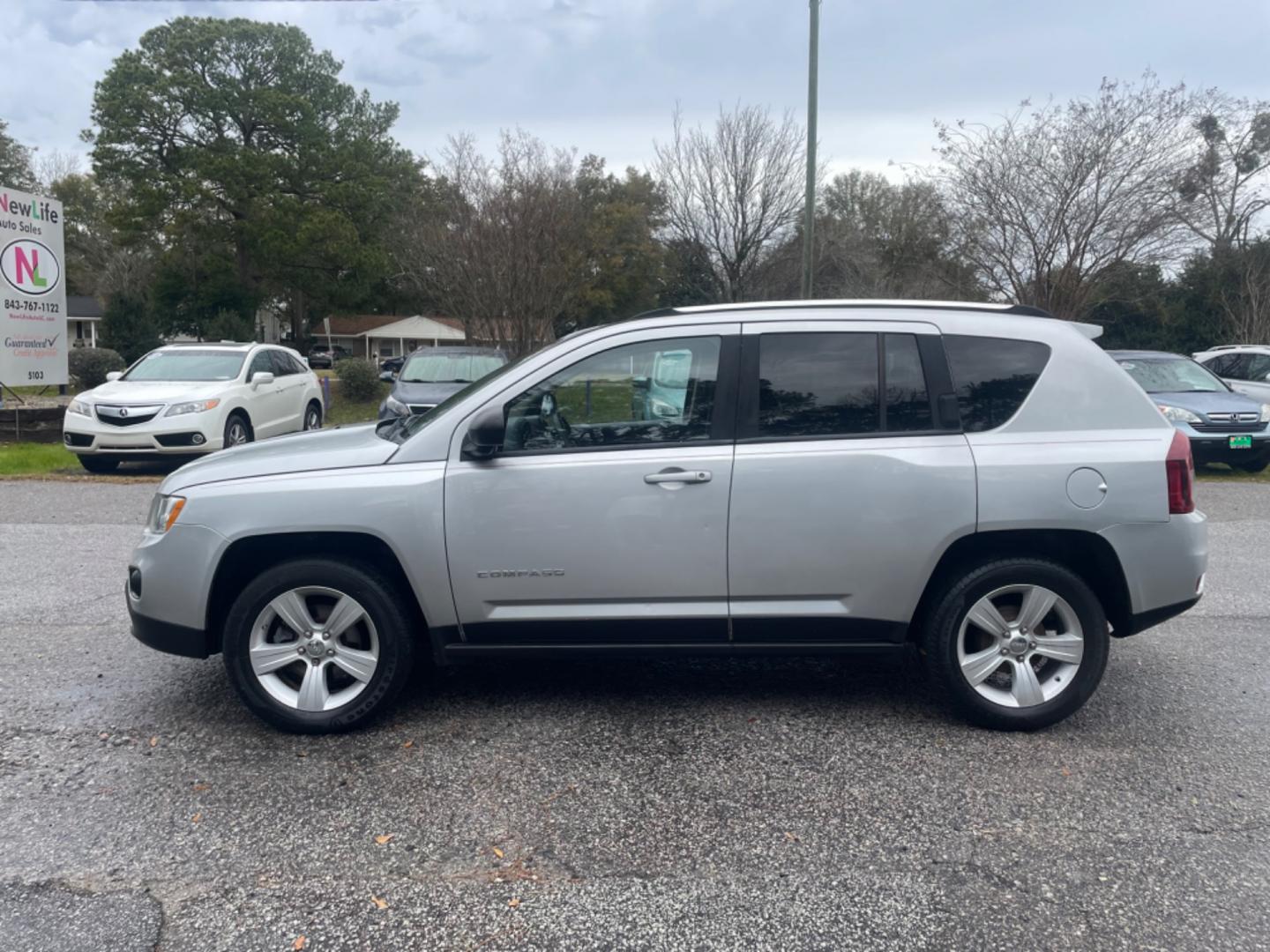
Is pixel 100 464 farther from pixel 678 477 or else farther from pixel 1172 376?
pixel 1172 376

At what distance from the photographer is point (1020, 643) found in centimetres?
413

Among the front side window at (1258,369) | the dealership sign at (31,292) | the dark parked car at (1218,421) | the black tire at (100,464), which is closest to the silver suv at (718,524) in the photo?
the dark parked car at (1218,421)

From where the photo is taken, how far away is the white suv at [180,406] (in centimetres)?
1162

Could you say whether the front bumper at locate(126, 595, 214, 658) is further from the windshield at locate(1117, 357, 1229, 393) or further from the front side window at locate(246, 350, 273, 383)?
the windshield at locate(1117, 357, 1229, 393)

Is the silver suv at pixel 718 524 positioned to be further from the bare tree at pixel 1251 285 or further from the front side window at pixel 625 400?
the bare tree at pixel 1251 285

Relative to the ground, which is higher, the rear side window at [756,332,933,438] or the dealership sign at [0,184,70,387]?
the dealership sign at [0,184,70,387]

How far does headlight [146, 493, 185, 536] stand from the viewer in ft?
13.4

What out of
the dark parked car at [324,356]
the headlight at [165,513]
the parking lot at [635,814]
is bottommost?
the parking lot at [635,814]

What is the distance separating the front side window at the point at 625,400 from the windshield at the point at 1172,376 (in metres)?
10.9

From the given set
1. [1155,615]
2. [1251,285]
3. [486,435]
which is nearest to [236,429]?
[486,435]

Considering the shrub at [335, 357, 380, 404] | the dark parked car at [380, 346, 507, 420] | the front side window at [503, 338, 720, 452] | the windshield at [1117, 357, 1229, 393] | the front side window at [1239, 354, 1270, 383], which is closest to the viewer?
the front side window at [503, 338, 720, 452]

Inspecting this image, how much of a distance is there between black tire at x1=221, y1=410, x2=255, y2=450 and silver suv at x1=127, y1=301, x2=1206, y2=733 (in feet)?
28.5

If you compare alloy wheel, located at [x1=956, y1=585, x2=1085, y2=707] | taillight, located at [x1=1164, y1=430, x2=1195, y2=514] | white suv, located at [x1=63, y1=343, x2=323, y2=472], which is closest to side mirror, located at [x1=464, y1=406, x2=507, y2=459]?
alloy wheel, located at [x1=956, y1=585, x2=1085, y2=707]

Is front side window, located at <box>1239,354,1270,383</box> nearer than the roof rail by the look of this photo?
No
